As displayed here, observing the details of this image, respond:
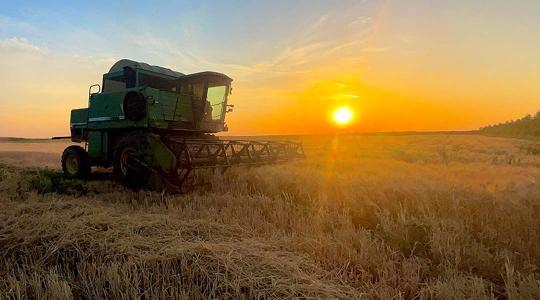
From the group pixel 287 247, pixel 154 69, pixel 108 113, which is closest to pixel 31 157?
pixel 108 113

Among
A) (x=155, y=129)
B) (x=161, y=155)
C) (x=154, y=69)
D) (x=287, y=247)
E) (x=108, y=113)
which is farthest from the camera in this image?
(x=154, y=69)

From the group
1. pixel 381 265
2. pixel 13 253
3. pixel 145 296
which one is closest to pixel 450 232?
pixel 381 265

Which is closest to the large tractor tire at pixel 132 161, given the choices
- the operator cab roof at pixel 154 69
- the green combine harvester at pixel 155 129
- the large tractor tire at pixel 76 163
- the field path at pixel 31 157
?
the green combine harvester at pixel 155 129

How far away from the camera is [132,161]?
9.50m

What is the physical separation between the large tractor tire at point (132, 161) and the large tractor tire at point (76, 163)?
1795 millimetres

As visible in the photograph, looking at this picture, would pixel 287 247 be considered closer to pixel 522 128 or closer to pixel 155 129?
pixel 155 129

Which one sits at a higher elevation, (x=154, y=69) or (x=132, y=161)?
(x=154, y=69)

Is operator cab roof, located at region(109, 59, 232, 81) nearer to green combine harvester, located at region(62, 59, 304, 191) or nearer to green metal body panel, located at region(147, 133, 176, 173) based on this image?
green combine harvester, located at region(62, 59, 304, 191)

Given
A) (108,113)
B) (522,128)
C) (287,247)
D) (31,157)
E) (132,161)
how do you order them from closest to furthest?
(287,247) < (132,161) < (108,113) < (31,157) < (522,128)

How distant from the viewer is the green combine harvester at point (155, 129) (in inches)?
351

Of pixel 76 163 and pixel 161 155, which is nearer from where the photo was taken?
pixel 161 155

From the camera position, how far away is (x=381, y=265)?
3916 millimetres

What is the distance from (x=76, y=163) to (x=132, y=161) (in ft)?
10.2

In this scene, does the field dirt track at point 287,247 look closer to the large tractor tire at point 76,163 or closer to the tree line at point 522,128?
the large tractor tire at point 76,163
